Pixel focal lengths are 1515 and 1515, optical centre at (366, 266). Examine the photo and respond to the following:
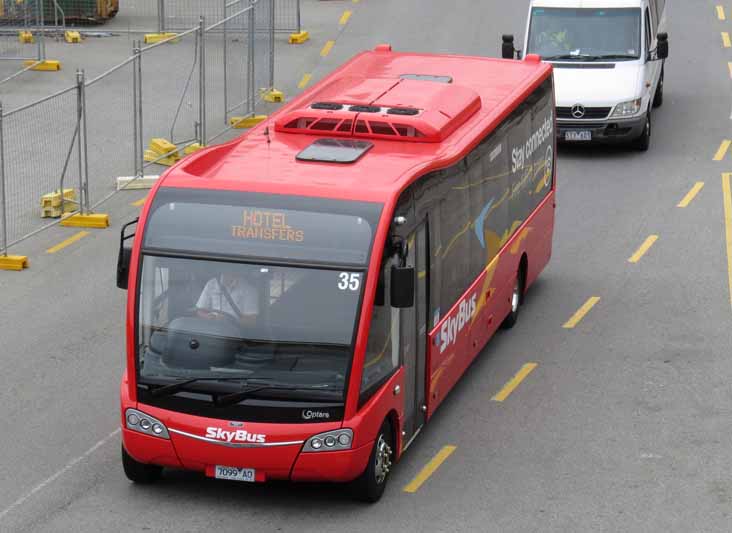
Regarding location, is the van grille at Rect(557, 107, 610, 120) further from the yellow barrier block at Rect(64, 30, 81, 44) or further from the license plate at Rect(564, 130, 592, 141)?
the yellow barrier block at Rect(64, 30, 81, 44)

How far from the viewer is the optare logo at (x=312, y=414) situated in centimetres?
1195

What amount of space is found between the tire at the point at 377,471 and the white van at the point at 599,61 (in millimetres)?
13471

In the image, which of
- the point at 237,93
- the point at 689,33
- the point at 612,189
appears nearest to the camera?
the point at 612,189

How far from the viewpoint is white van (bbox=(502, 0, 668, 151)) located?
25.4 metres

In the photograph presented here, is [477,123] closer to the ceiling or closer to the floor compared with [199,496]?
closer to the ceiling

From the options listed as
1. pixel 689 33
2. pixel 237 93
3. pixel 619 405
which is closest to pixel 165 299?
pixel 619 405

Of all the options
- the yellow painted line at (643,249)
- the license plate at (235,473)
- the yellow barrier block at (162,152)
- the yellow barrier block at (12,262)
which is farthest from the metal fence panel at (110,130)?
the license plate at (235,473)

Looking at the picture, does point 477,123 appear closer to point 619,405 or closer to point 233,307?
point 619,405

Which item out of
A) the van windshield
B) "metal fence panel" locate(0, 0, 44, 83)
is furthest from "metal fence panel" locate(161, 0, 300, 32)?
the van windshield

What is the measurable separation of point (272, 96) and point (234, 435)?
16861 mm

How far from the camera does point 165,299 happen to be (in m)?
12.2

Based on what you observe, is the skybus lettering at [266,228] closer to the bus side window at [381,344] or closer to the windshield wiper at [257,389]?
the bus side window at [381,344]

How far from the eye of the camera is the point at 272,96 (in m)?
28.2

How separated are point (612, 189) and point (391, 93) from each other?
9.18m
